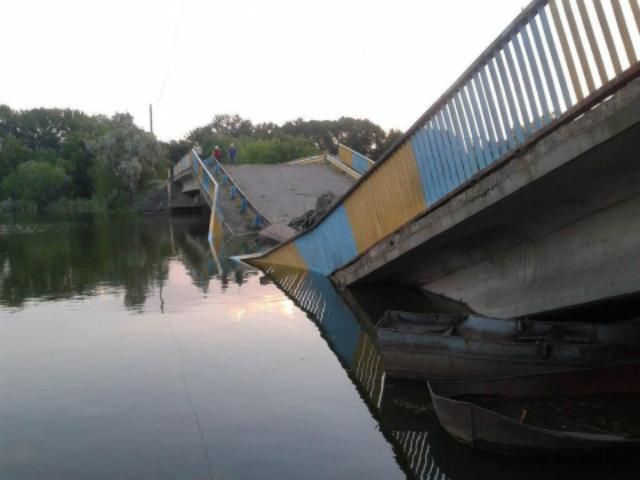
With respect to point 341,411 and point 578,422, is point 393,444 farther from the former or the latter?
point 578,422

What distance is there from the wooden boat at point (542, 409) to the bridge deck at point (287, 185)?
16029 mm

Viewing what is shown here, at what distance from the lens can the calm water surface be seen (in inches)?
166

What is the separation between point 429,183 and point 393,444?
3.72m

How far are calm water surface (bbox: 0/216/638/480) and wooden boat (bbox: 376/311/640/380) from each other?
30 cm

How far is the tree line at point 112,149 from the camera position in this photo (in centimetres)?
5141

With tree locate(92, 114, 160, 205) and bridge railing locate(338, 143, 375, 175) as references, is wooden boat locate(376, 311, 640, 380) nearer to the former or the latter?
bridge railing locate(338, 143, 375, 175)

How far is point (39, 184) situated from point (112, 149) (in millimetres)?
14371

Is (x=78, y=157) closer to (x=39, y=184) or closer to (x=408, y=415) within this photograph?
(x=39, y=184)

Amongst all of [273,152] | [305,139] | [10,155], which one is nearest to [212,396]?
[273,152]

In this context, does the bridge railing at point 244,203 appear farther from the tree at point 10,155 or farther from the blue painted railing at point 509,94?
the tree at point 10,155

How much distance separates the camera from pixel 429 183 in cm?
728

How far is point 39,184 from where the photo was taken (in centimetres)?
6081

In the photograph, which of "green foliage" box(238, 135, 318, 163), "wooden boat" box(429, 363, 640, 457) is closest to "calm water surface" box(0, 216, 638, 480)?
"wooden boat" box(429, 363, 640, 457)

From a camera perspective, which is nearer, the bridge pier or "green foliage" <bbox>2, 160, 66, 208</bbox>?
the bridge pier
